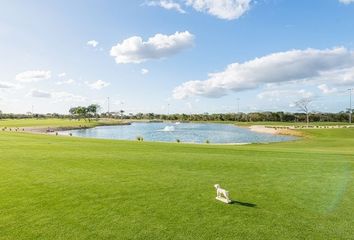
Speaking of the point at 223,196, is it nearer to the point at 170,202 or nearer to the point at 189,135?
the point at 170,202

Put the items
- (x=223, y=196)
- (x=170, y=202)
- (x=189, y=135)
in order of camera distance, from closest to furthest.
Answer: (x=170, y=202) < (x=223, y=196) < (x=189, y=135)

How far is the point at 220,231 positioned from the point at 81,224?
348 cm

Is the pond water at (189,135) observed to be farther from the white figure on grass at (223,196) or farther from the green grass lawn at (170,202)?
the white figure on grass at (223,196)

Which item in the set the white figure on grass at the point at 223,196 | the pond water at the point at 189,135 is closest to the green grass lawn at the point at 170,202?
the white figure on grass at the point at 223,196

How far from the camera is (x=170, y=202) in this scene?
10.2 metres

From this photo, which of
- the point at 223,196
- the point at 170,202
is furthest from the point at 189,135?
the point at 170,202

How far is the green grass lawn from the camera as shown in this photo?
319 inches

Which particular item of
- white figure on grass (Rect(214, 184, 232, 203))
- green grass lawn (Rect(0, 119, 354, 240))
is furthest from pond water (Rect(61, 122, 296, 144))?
white figure on grass (Rect(214, 184, 232, 203))

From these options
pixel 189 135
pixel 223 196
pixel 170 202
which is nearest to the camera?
pixel 170 202

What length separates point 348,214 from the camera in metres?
9.52

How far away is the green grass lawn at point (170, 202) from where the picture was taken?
8102 millimetres

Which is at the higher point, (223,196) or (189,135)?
(223,196)

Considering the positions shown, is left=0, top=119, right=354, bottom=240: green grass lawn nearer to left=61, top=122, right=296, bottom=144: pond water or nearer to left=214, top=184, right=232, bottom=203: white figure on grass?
left=214, top=184, right=232, bottom=203: white figure on grass

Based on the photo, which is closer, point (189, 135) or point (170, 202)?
point (170, 202)
